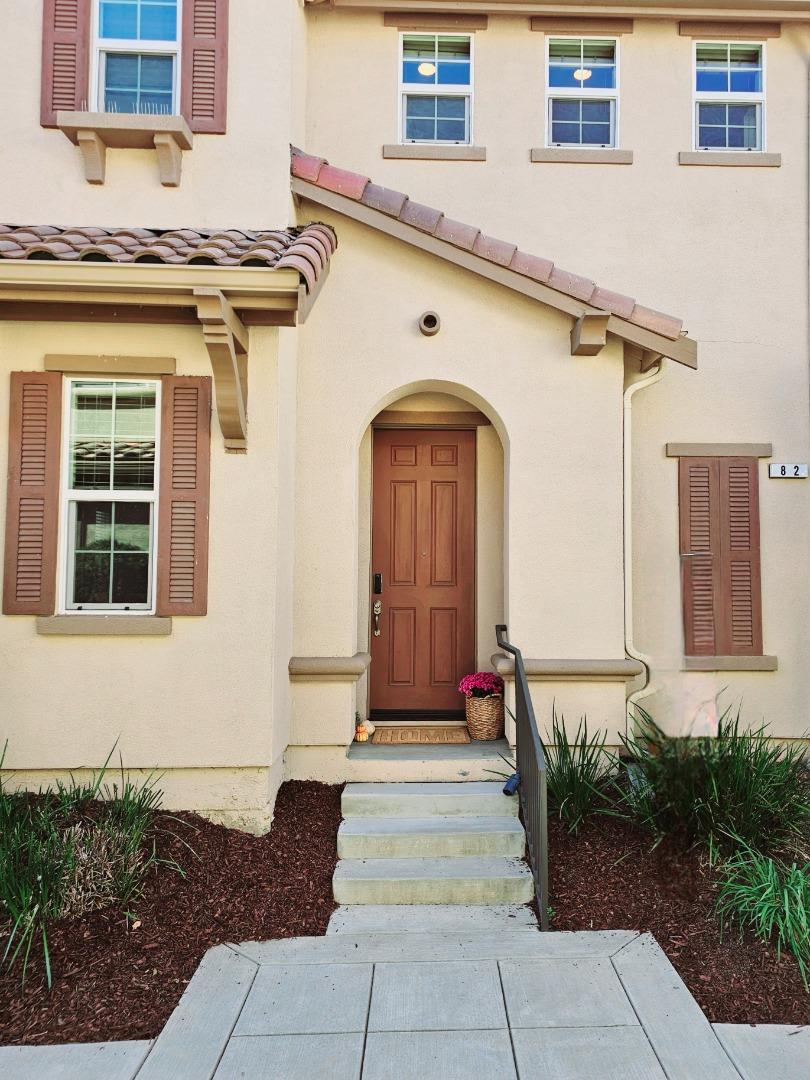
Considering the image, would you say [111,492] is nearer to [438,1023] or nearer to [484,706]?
[484,706]

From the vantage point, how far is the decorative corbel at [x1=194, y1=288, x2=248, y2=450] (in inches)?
173

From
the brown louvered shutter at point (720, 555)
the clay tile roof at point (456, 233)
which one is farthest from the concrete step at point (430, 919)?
the clay tile roof at point (456, 233)

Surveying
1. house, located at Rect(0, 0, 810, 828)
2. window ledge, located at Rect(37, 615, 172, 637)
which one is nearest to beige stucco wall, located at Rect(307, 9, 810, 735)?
house, located at Rect(0, 0, 810, 828)

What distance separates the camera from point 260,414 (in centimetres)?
509

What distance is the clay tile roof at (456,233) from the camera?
561 cm

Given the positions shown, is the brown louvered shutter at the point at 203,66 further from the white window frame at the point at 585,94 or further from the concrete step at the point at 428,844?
the concrete step at the point at 428,844

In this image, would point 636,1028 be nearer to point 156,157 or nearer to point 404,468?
point 404,468

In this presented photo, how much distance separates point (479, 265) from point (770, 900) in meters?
4.63

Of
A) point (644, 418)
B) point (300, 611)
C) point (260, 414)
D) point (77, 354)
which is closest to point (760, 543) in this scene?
point (644, 418)

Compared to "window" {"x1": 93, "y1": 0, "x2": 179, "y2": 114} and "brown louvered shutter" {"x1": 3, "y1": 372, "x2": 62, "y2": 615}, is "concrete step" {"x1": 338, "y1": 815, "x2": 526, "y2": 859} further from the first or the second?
"window" {"x1": 93, "y1": 0, "x2": 179, "y2": 114}

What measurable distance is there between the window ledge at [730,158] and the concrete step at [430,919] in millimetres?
6502

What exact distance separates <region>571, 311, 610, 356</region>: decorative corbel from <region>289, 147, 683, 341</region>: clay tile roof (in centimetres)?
15

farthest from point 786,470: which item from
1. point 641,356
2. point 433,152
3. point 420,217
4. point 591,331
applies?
point 433,152

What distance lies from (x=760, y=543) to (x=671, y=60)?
459 cm
